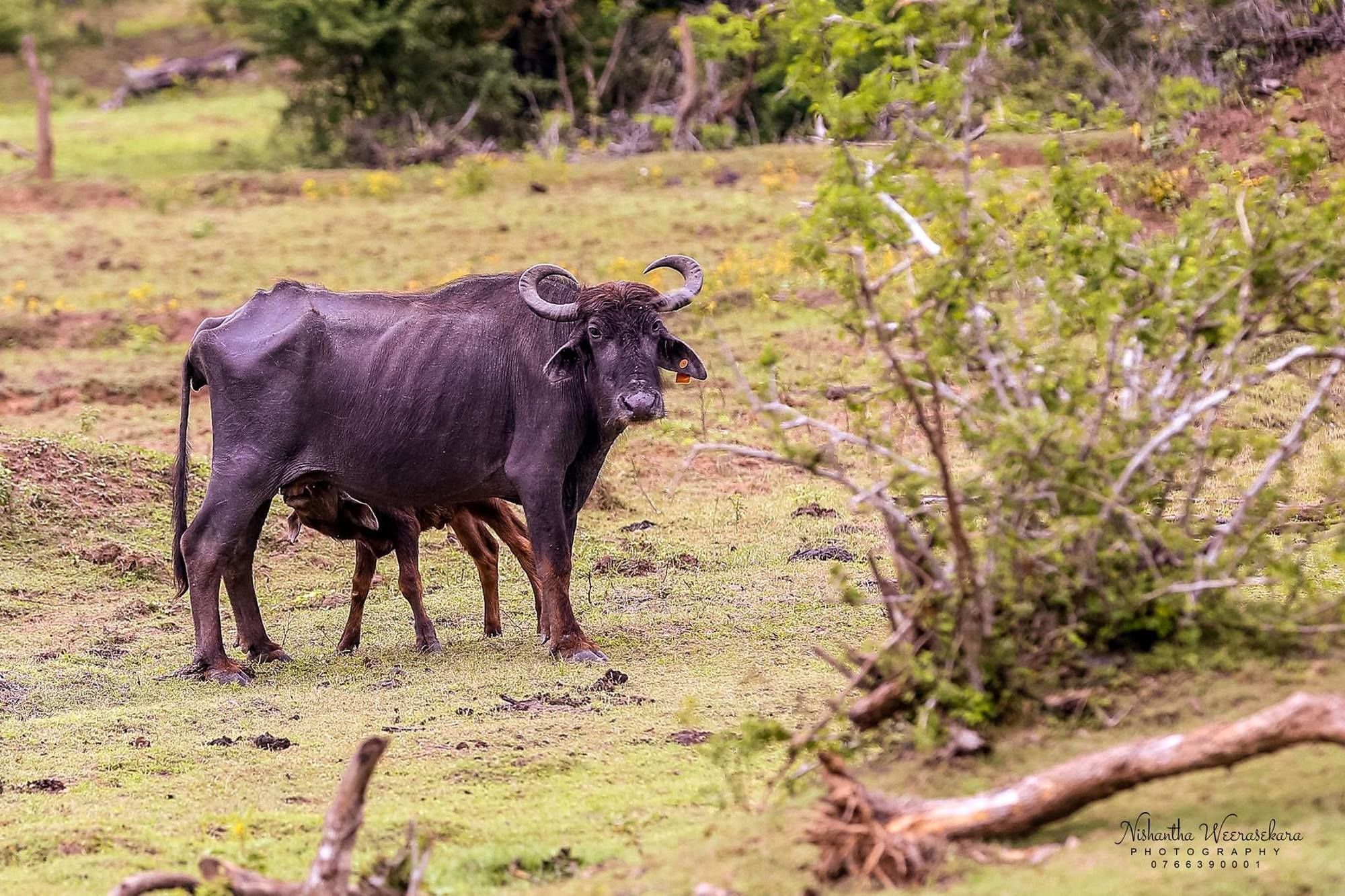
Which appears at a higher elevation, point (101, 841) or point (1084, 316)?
point (1084, 316)

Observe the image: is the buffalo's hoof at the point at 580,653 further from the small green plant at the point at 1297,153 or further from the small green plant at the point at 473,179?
the small green plant at the point at 473,179

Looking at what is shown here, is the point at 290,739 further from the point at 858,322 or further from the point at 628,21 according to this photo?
the point at 628,21

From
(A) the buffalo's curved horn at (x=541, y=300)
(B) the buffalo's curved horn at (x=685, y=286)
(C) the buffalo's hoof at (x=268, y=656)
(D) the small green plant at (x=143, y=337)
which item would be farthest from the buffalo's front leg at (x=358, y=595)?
(D) the small green plant at (x=143, y=337)

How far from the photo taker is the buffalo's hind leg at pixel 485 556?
9.68 meters

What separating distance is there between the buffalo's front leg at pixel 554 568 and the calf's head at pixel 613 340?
54 centimetres

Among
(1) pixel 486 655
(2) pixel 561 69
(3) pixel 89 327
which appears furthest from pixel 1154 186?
(2) pixel 561 69

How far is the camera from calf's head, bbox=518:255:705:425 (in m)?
8.88

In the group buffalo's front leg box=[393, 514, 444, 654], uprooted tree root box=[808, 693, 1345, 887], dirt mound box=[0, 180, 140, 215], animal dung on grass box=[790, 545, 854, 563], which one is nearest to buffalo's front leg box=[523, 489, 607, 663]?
buffalo's front leg box=[393, 514, 444, 654]

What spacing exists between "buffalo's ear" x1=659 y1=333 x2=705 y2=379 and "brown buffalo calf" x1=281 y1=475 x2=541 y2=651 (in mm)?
1328

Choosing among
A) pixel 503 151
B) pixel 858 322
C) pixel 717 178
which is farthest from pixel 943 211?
pixel 503 151

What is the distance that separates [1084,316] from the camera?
6.40 m

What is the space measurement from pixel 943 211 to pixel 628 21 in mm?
21882

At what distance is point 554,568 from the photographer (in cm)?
899

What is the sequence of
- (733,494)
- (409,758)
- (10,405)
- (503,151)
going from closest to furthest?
(409,758)
(733,494)
(10,405)
(503,151)
